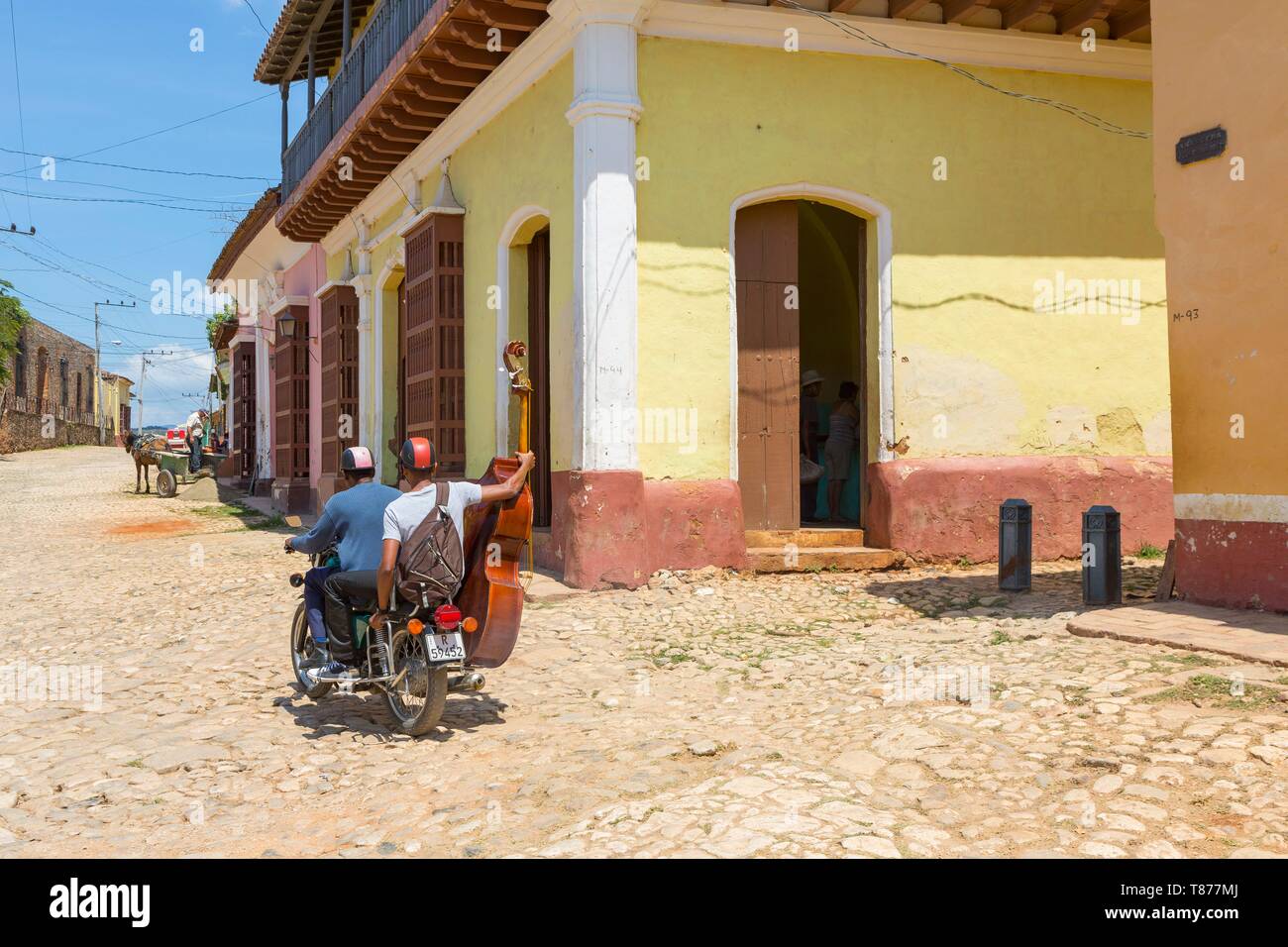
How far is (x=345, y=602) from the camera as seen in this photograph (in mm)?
5344

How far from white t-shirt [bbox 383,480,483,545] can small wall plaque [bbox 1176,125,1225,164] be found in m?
4.64

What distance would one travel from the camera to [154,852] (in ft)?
11.9

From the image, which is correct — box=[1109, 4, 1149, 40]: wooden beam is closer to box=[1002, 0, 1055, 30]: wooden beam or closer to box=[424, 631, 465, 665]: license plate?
box=[1002, 0, 1055, 30]: wooden beam

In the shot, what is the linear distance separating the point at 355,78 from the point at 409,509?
9432 mm

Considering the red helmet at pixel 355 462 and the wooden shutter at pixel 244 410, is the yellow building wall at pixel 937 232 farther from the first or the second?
the wooden shutter at pixel 244 410

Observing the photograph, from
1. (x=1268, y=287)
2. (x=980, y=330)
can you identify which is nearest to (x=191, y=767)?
(x=1268, y=287)

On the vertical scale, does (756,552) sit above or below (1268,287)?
below

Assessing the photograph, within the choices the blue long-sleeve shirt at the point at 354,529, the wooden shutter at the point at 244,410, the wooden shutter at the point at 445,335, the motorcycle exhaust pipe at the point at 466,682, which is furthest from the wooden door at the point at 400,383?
the wooden shutter at the point at 244,410

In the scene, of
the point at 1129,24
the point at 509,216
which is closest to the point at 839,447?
the point at 509,216

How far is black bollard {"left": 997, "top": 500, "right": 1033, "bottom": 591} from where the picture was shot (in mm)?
7855

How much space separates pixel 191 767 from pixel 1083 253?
8.63m

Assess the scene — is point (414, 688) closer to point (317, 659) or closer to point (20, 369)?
point (317, 659)

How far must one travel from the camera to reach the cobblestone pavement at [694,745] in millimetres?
3611

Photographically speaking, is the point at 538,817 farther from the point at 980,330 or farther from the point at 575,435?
the point at 980,330
